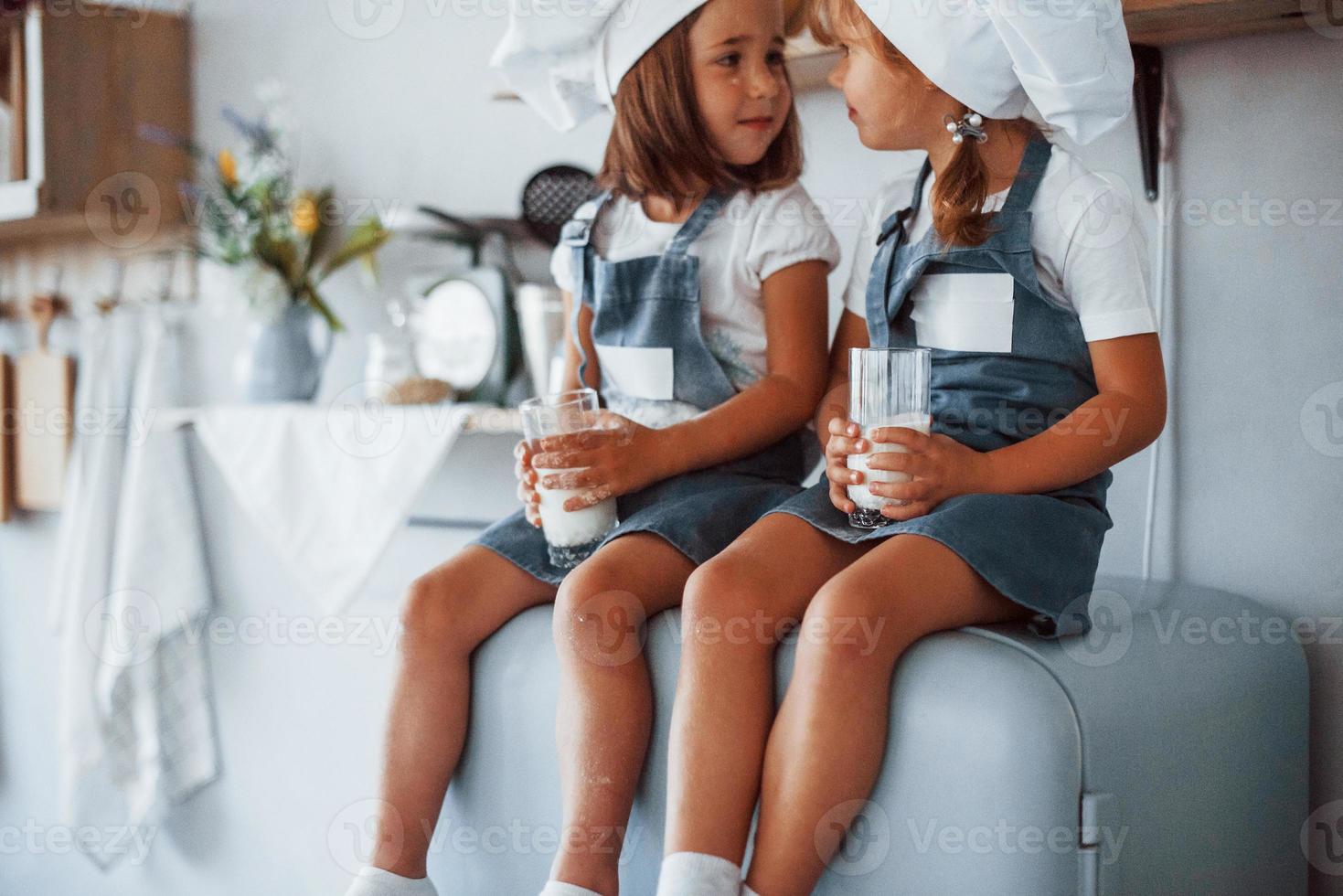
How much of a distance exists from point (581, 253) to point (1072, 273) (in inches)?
18.6

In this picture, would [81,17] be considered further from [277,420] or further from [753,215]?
[753,215]

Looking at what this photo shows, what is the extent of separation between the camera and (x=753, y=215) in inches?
43.6

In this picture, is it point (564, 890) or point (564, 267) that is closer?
point (564, 890)

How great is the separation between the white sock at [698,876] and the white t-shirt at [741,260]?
0.46 meters

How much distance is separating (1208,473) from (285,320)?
1.11m

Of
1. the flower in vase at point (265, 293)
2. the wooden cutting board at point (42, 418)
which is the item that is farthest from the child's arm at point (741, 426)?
the wooden cutting board at point (42, 418)

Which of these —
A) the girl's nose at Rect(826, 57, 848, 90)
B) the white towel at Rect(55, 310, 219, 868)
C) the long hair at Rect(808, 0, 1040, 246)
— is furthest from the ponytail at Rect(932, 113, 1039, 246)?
the white towel at Rect(55, 310, 219, 868)

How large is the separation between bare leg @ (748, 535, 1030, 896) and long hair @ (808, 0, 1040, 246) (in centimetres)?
30

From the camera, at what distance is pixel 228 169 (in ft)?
5.31

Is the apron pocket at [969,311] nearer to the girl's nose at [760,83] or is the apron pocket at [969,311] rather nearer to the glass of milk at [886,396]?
the glass of milk at [886,396]

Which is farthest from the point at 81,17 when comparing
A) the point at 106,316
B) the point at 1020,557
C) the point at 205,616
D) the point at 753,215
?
the point at 1020,557

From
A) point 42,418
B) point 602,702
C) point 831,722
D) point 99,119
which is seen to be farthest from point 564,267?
point 42,418

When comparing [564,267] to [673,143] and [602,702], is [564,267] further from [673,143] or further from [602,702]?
[602,702]

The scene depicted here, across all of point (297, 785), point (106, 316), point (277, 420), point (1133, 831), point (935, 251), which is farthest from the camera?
point (106, 316)
